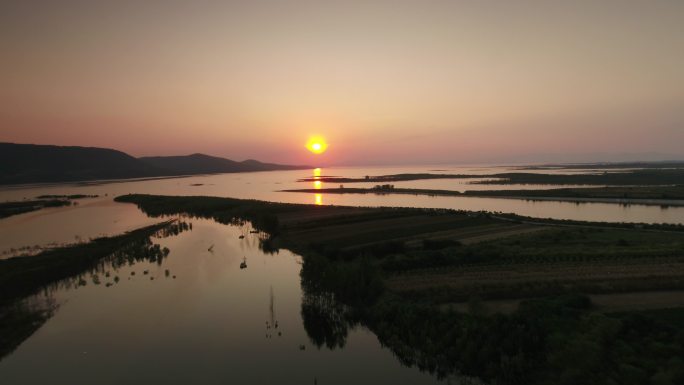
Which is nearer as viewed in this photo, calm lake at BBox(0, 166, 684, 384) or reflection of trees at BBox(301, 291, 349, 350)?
calm lake at BBox(0, 166, 684, 384)

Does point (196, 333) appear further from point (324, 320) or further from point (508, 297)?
point (508, 297)

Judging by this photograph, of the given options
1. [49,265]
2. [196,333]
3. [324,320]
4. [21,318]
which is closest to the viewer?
[196,333]

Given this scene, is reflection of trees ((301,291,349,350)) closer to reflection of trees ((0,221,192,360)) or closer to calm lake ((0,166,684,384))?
calm lake ((0,166,684,384))

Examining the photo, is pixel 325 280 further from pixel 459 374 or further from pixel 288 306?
pixel 459 374

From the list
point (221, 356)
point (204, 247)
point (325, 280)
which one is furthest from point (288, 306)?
point (204, 247)

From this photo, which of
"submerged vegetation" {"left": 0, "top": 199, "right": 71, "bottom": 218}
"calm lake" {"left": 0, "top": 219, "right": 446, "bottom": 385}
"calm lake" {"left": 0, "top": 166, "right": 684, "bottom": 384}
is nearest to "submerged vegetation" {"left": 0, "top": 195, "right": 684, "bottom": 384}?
"calm lake" {"left": 0, "top": 166, "right": 684, "bottom": 384}

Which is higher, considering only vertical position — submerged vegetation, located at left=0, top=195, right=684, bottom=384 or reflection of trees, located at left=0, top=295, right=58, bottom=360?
submerged vegetation, located at left=0, top=195, right=684, bottom=384

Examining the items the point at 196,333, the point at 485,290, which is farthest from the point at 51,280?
the point at 485,290

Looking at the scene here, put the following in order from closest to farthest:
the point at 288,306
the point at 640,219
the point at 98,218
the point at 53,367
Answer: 1. the point at 53,367
2. the point at 288,306
3. the point at 640,219
4. the point at 98,218

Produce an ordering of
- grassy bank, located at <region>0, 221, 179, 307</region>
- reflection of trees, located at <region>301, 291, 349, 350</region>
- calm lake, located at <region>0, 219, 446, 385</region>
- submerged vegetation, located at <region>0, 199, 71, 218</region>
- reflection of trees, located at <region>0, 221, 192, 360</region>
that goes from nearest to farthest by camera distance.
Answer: calm lake, located at <region>0, 219, 446, 385</region> → reflection of trees, located at <region>301, 291, 349, 350</region> → reflection of trees, located at <region>0, 221, 192, 360</region> → grassy bank, located at <region>0, 221, 179, 307</region> → submerged vegetation, located at <region>0, 199, 71, 218</region>
